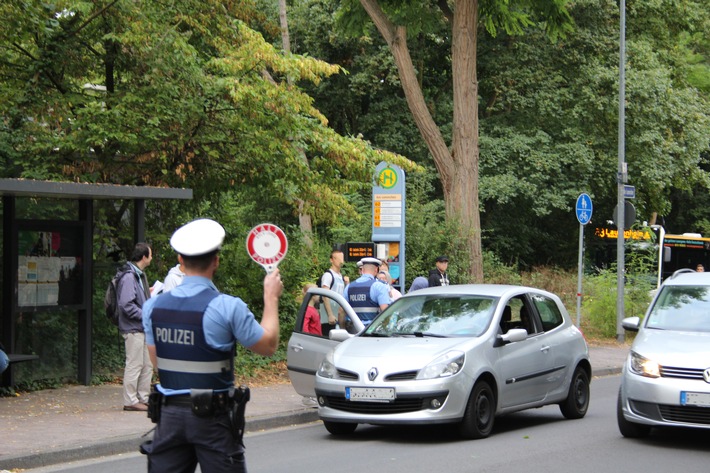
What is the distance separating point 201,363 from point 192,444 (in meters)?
0.37

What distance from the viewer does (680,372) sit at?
9.83 metres

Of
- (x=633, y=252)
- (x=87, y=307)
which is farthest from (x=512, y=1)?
(x=87, y=307)

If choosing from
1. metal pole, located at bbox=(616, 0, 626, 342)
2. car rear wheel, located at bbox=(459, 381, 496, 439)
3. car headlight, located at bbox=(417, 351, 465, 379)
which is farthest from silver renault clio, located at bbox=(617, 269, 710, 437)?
metal pole, located at bbox=(616, 0, 626, 342)

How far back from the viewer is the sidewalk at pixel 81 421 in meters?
9.52

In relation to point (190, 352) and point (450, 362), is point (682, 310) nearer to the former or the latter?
point (450, 362)

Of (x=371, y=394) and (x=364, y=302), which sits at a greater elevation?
(x=364, y=302)

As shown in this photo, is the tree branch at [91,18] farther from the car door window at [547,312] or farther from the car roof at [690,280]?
the car roof at [690,280]

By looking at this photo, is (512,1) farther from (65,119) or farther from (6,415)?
(6,415)

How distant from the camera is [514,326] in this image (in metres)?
11.8

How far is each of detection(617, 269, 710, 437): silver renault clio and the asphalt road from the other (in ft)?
1.06

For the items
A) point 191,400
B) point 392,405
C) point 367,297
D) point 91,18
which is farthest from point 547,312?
point 191,400

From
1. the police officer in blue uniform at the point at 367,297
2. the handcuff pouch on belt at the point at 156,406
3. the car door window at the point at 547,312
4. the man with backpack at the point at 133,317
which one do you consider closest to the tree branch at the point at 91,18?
the man with backpack at the point at 133,317

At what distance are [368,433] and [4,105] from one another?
7.77 m

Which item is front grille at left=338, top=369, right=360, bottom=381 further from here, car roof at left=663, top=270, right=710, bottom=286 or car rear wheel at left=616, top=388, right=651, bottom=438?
car roof at left=663, top=270, right=710, bottom=286
